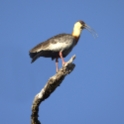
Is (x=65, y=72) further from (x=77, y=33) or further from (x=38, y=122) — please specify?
(x=77, y=33)

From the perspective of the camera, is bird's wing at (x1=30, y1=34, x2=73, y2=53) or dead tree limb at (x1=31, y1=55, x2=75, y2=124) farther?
bird's wing at (x1=30, y1=34, x2=73, y2=53)

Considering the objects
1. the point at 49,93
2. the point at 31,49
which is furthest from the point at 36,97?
the point at 31,49

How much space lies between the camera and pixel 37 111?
8.88 m

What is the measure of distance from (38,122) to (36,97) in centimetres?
66

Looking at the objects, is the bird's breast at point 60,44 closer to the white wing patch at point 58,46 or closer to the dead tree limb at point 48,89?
the white wing patch at point 58,46

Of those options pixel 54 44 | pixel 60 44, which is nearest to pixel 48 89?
pixel 54 44

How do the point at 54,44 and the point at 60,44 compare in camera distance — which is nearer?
the point at 54,44

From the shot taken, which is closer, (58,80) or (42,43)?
(58,80)

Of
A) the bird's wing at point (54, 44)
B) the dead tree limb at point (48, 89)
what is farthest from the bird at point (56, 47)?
the dead tree limb at point (48, 89)

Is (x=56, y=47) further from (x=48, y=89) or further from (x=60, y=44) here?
(x=48, y=89)

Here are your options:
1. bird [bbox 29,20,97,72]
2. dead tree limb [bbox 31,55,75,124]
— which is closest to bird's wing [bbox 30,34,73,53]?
bird [bbox 29,20,97,72]

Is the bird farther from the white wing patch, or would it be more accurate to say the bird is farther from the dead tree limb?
the dead tree limb

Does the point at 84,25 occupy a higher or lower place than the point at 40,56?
higher

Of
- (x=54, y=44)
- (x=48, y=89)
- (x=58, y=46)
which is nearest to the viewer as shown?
(x=48, y=89)
